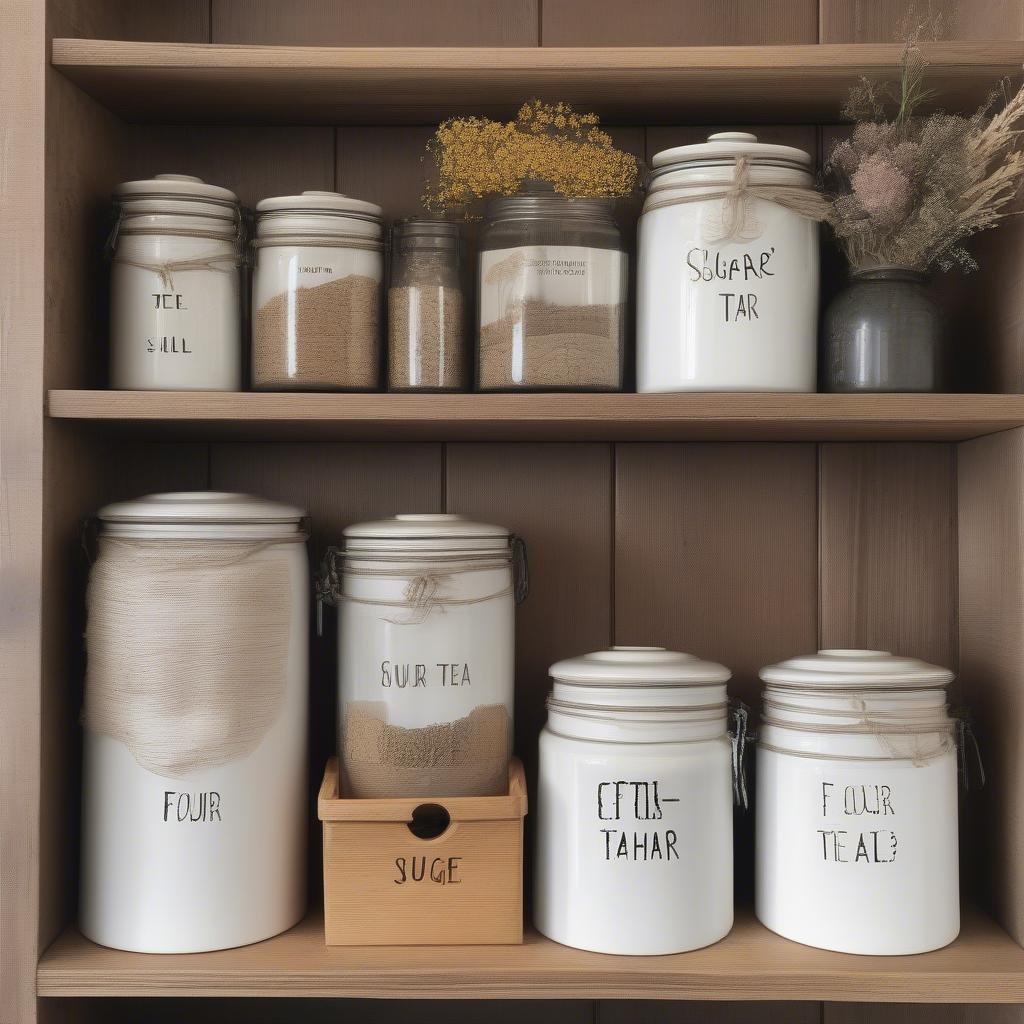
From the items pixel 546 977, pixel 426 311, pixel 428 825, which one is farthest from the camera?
pixel 428 825

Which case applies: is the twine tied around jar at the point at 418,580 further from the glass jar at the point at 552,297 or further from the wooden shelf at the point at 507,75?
the wooden shelf at the point at 507,75

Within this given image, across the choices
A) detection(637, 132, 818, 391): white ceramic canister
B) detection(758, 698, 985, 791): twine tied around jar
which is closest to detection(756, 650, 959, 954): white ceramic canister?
detection(758, 698, 985, 791): twine tied around jar

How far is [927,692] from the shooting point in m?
0.97

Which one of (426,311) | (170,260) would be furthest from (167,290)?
(426,311)

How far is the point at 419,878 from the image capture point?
95 cm

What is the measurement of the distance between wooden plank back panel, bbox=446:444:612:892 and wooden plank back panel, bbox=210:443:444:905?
0.11 feet

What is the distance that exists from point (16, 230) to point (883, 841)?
3.14 feet

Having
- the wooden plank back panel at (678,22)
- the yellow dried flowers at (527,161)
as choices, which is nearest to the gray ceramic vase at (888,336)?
the yellow dried flowers at (527,161)

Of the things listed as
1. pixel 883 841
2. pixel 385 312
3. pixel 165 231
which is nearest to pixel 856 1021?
pixel 883 841

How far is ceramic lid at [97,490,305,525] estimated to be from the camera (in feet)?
3.14

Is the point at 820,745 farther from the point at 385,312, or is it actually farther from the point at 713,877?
the point at 385,312

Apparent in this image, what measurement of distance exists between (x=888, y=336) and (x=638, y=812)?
499 mm

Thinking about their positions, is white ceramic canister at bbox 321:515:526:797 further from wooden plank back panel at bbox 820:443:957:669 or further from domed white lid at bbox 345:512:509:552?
wooden plank back panel at bbox 820:443:957:669

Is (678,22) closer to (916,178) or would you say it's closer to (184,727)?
(916,178)
